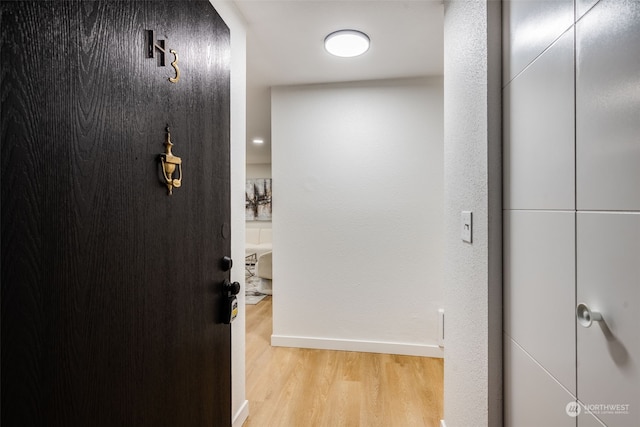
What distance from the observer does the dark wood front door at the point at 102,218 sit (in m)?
0.48

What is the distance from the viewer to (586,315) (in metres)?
0.62

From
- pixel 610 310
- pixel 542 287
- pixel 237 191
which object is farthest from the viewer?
pixel 237 191

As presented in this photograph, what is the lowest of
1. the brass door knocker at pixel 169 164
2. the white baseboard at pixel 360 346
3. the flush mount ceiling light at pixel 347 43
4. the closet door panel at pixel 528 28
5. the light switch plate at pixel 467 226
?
the white baseboard at pixel 360 346

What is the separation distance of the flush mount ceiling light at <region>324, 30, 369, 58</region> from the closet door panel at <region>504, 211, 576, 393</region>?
1.45m

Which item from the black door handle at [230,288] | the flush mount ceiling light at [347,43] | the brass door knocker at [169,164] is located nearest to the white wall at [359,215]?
the flush mount ceiling light at [347,43]

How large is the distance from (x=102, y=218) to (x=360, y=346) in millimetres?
2355

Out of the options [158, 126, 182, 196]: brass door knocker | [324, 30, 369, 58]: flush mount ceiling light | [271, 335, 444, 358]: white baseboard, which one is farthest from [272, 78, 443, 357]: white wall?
[158, 126, 182, 196]: brass door knocker

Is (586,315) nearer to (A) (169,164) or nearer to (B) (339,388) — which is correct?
(A) (169,164)

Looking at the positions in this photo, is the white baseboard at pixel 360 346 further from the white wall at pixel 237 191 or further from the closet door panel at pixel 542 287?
Answer: the closet door panel at pixel 542 287

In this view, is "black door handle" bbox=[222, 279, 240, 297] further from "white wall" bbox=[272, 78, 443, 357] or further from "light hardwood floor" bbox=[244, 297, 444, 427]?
"white wall" bbox=[272, 78, 443, 357]

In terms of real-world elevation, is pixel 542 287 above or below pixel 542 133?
below

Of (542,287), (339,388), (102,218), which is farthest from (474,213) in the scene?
(339,388)

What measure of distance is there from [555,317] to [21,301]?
1.09 metres

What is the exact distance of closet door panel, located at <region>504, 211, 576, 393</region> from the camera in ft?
2.28
